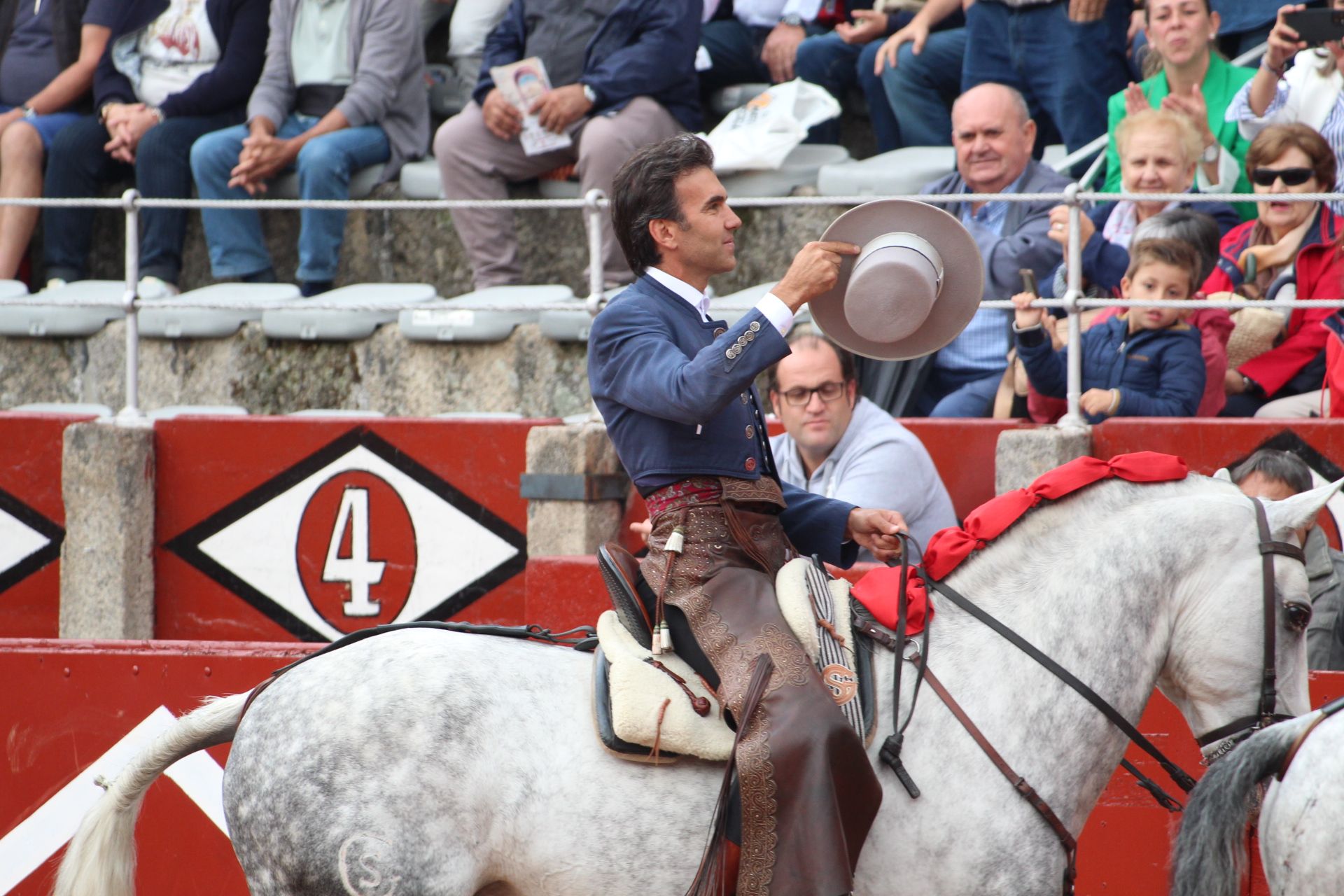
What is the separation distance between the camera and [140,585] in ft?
20.5

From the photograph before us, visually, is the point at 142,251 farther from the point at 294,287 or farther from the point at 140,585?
the point at 140,585

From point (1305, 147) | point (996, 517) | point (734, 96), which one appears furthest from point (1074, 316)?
point (734, 96)

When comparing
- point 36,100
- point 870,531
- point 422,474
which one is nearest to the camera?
point 870,531

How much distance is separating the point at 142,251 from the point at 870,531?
598 centimetres

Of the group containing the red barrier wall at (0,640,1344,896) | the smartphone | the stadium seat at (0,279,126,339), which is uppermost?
the smartphone

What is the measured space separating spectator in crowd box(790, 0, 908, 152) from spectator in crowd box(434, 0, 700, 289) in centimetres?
97

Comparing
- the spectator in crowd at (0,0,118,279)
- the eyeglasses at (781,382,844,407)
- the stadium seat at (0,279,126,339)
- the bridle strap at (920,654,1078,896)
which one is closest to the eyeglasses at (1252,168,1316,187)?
the eyeglasses at (781,382,844,407)

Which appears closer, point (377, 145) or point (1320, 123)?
point (1320, 123)

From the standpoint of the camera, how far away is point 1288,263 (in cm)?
571

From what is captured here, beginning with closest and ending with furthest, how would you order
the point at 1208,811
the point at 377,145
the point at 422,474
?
the point at 1208,811 < the point at 422,474 < the point at 377,145

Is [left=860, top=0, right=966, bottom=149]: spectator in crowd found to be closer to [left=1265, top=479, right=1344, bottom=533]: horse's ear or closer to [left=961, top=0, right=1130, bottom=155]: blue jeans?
[left=961, top=0, right=1130, bottom=155]: blue jeans

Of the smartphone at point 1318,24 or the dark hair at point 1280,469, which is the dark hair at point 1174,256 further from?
the smartphone at point 1318,24

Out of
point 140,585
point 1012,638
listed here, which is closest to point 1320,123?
point 1012,638

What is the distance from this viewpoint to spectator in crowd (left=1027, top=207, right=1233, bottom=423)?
5.44 metres
